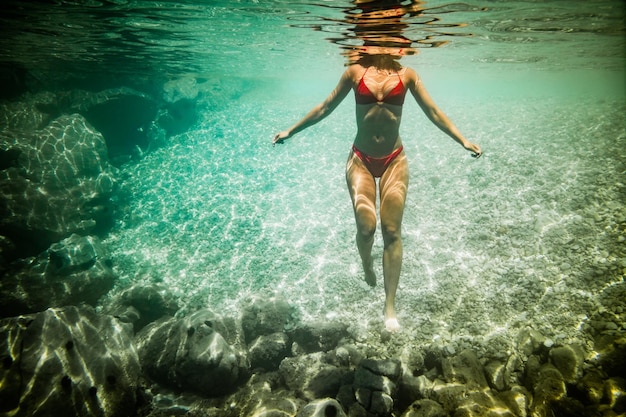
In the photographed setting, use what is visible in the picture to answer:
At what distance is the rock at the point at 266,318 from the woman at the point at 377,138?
2889 millimetres

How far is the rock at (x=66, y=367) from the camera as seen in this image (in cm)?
423

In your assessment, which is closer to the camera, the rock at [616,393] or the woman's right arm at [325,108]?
the rock at [616,393]

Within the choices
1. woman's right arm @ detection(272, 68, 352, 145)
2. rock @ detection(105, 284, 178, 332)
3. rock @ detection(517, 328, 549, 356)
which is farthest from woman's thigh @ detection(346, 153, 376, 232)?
rock @ detection(105, 284, 178, 332)

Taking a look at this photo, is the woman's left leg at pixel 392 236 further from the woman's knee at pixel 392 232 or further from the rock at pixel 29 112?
the rock at pixel 29 112

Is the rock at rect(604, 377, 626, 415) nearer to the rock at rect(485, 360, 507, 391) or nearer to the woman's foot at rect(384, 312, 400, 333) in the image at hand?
the rock at rect(485, 360, 507, 391)

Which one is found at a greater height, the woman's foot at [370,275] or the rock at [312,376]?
the woman's foot at [370,275]

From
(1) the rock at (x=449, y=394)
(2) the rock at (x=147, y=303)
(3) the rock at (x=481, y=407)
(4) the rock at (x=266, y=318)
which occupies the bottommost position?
(2) the rock at (x=147, y=303)

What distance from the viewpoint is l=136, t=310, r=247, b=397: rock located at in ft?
16.9

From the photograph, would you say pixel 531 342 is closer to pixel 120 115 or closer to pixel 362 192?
pixel 362 192

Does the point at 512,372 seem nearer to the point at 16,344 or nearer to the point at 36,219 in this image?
the point at 16,344

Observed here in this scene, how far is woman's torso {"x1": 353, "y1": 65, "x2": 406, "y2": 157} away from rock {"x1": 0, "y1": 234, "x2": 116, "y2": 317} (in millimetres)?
8951

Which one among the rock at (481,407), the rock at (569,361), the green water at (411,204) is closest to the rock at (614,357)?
the rock at (569,361)

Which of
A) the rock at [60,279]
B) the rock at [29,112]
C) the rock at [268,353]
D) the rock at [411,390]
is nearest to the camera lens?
the rock at [411,390]

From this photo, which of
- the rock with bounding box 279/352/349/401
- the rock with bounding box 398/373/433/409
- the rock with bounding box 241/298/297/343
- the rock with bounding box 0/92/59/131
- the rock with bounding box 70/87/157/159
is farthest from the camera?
the rock with bounding box 70/87/157/159
